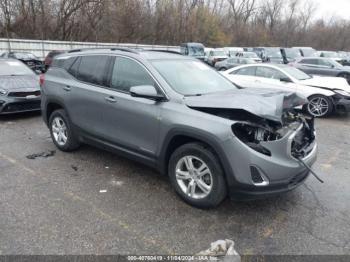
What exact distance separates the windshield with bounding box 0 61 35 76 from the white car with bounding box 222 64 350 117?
20.0 ft

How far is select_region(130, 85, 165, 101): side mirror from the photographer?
365 cm

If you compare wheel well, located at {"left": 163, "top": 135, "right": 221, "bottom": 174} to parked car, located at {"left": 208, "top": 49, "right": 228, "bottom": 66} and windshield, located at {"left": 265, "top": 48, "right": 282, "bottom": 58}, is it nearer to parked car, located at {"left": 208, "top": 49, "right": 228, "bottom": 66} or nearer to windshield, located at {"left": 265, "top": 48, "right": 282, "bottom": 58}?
parked car, located at {"left": 208, "top": 49, "right": 228, "bottom": 66}

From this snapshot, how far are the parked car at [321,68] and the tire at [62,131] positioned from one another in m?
12.4

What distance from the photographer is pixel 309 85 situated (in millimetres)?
9117

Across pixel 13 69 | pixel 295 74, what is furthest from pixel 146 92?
pixel 295 74

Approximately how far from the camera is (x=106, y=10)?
99.0 feet

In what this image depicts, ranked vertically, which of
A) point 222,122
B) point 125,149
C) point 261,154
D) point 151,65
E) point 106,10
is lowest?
point 125,149

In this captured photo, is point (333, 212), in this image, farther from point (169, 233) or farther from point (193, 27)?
point (193, 27)

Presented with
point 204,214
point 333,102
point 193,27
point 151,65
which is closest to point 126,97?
point 151,65

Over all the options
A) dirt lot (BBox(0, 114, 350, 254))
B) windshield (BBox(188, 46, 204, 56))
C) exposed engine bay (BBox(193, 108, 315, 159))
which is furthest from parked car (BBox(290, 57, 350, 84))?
exposed engine bay (BBox(193, 108, 315, 159))

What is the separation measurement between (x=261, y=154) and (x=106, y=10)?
30425 millimetres

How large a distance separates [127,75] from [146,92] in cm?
73

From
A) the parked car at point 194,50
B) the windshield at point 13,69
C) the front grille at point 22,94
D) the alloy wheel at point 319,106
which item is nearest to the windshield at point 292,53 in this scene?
the parked car at point 194,50

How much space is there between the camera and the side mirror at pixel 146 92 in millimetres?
3652
